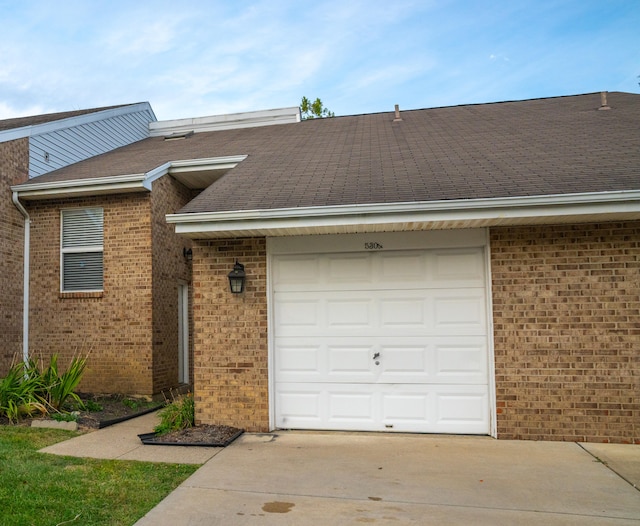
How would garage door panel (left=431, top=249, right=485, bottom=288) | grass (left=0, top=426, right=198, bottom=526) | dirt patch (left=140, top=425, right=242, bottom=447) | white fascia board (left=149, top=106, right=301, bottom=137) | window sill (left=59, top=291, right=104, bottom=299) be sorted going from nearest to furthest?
grass (left=0, top=426, right=198, bottom=526)
dirt patch (left=140, top=425, right=242, bottom=447)
garage door panel (left=431, top=249, right=485, bottom=288)
window sill (left=59, top=291, right=104, bottom=299)
white fascia board (left=149, top=106, right=301, bottom=137)

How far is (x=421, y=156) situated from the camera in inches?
317

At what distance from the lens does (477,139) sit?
885 centimetres

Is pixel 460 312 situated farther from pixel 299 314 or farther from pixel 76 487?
pixel 76 487

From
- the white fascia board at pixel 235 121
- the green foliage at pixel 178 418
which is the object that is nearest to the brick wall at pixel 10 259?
the green foliage at pixel 178 418

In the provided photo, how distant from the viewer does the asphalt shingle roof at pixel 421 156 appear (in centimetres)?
623

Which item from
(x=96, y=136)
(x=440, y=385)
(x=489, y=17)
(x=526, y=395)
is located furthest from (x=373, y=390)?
(x=489, y=17)

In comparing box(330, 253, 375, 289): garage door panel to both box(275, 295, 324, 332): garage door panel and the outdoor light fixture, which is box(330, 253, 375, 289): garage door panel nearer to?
box(275, 295, 324, 332): garage door panel

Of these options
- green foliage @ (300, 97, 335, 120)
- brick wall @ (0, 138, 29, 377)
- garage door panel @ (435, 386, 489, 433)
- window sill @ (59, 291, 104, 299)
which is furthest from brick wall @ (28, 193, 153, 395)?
green foliage @ (300, 97, 335, 120)

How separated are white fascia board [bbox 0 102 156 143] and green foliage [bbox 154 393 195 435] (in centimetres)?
625

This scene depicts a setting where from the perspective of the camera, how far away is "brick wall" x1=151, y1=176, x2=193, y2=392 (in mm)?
9328

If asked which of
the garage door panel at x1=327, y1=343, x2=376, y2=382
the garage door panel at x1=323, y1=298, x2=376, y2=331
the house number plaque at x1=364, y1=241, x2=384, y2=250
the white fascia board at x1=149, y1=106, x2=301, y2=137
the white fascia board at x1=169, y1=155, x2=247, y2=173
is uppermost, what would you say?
the white fascia board at x1=149, y1=106, x2=301, y2=137

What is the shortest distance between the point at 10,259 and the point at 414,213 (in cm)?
766

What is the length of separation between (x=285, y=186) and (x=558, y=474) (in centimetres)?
479

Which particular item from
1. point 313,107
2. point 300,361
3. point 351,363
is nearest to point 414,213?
point 351,363
